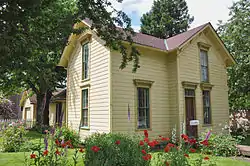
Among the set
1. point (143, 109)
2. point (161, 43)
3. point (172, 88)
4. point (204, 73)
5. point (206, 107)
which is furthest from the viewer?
point (204, 73)

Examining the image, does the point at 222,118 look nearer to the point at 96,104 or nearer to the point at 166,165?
the point at 96,104

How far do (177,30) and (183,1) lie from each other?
5393 mm

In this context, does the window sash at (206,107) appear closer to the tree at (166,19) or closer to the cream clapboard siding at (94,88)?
the cream clapboard siding at (94,88)

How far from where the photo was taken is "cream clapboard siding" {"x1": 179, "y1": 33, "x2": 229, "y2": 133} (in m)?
11.3

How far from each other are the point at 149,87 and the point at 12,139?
6.78m

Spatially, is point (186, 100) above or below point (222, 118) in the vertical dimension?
above

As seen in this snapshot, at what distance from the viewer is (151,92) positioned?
1061cm

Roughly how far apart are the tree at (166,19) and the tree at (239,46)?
1423 cm

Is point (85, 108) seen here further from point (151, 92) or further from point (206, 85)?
point (206, 85)

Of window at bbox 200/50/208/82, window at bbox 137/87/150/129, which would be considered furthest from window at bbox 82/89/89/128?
window at bbox 200/50/208/82

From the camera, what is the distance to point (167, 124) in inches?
434

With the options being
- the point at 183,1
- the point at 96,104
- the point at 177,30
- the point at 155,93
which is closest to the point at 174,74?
the point at 155,93

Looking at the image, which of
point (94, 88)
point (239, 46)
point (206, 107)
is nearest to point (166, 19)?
point (239, 46)

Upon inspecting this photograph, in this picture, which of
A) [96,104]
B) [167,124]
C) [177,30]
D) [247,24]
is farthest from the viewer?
[177,30]
